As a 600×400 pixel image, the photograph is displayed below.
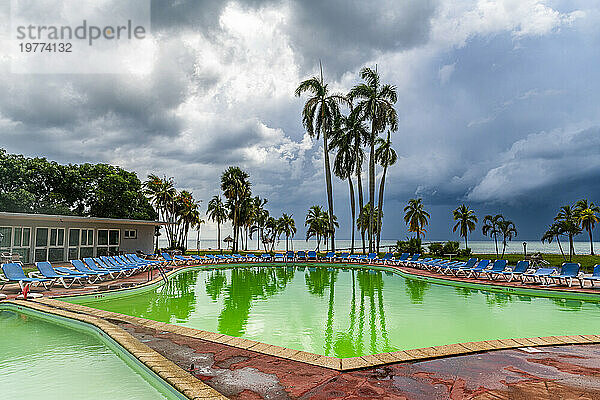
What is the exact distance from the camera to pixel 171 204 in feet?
133

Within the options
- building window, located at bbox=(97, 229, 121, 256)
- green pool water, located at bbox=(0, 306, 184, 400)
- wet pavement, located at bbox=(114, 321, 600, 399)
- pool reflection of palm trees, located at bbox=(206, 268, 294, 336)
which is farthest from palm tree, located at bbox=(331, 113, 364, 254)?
wet pavement, located at bbox=(114, 321, 600, 399)

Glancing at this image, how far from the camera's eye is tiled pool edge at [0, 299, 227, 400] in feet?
12.8

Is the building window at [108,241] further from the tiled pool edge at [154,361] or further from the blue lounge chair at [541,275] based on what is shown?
the blue lounge chair at [541,275]

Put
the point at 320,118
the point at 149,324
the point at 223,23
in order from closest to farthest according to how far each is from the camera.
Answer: the point at 149,324
the point at 223,23
the point at 320,118

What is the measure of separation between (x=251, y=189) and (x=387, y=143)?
52.3ft

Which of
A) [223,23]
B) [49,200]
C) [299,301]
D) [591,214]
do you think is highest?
[223,23]

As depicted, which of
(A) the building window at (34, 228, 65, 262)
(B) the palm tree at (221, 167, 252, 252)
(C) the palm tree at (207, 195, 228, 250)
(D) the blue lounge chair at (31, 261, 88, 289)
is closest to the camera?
(D) the blue lounge chair at (31, 261, 88, 289)

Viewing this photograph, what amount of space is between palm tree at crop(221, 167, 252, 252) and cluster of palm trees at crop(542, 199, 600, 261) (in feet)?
87.9

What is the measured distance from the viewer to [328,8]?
14594 mm

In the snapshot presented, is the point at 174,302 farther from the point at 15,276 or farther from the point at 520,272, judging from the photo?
the point at 520,272

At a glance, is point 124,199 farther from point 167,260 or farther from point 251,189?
point 167,260

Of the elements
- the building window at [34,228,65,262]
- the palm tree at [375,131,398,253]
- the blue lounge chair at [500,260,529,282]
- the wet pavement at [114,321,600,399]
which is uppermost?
the palm tree at [375,131,398,253]

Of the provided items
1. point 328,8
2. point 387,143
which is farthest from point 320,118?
point 328,8

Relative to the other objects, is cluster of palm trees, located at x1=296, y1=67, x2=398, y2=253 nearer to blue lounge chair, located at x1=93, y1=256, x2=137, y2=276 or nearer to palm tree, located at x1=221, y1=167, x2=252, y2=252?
palm tree, located at x1=221, y1=167, x2=252, y2=252
